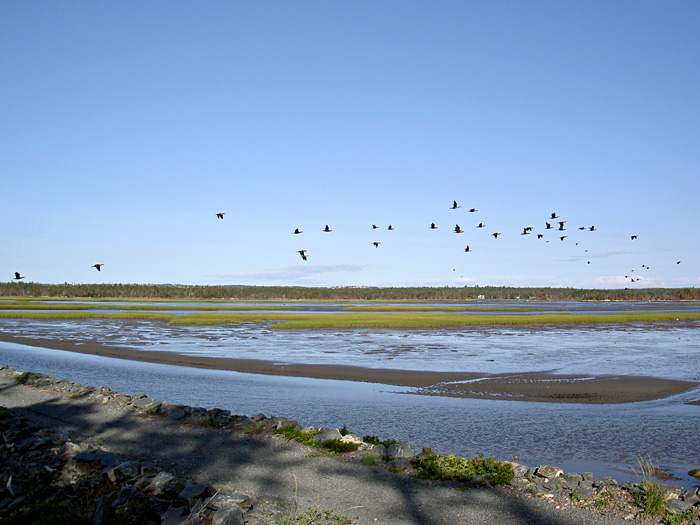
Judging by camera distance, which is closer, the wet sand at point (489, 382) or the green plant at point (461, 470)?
the green plant at point (461, 470)

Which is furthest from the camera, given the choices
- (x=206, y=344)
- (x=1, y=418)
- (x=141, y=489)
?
(x=206, y=344)

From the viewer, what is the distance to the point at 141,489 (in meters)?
9.65

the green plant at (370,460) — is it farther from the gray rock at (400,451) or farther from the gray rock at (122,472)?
the gray rock at (122,472)

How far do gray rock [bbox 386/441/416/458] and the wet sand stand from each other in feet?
36.9

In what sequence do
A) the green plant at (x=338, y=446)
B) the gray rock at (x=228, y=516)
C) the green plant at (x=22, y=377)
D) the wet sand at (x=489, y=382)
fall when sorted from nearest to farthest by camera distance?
the gray rock at (x=228, y=516) < the green plant at (x=338, y=446) < the green plant at (x=22, y=377) < the wet sand at (x=489, y=382)

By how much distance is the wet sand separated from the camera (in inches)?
909

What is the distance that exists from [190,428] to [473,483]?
7.58 m

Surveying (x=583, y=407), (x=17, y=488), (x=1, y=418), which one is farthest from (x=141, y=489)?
(x=583, y=407)

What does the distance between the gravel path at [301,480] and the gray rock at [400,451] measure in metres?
0.62

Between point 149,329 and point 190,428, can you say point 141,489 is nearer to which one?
point 190,428

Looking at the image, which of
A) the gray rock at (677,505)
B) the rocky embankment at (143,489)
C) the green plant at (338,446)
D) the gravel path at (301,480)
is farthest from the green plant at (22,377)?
the gray rock at (677,505)

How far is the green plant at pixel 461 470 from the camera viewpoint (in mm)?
10391

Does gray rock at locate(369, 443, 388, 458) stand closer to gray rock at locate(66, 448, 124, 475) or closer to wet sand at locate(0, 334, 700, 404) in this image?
gray rock at locate(66, 448, 124, 475)

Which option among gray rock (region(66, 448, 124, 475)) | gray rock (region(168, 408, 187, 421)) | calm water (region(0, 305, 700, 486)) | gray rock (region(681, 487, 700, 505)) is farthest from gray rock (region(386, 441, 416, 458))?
gray rock (region(168, 408, 187, 421))
